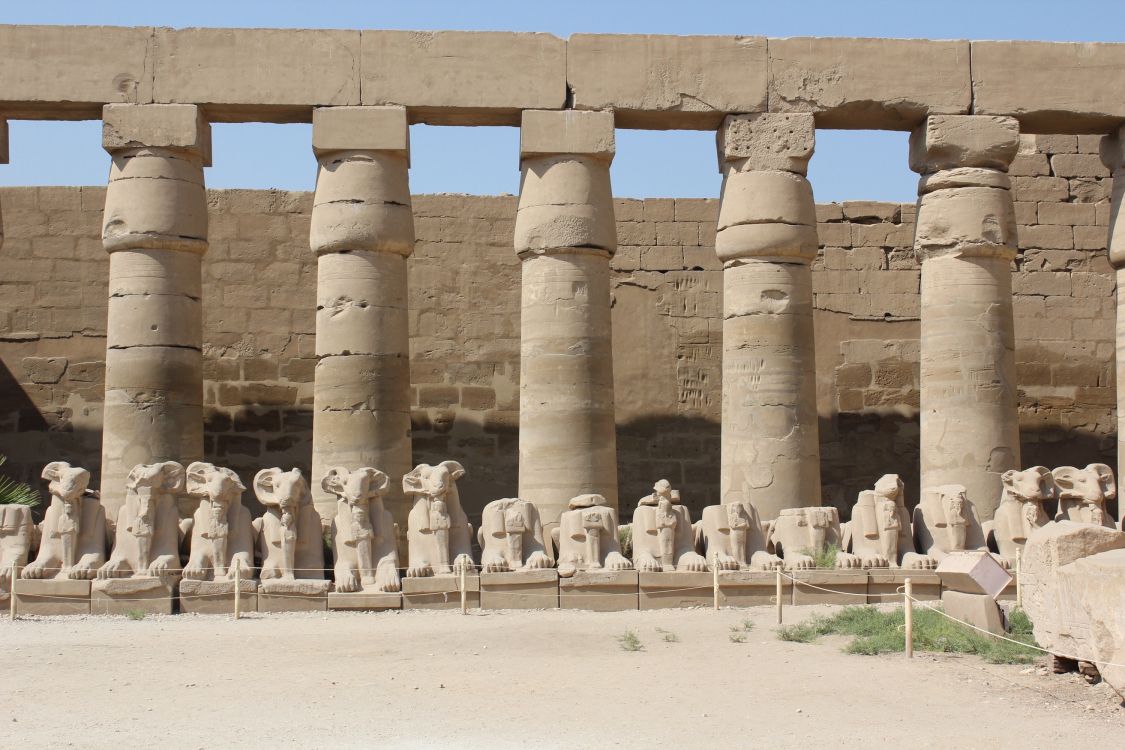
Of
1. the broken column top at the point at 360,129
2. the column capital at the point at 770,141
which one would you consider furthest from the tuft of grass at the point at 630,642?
the broken column top at the point at 360,129

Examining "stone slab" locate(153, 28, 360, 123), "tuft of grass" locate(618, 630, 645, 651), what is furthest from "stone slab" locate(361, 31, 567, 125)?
"tuft of grass" locate(618, 630, 645, 651)

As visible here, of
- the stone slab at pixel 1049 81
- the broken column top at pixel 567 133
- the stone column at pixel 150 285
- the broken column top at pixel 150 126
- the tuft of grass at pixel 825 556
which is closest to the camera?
the tuft of grass at pixel 825 556

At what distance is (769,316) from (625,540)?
9.75ft

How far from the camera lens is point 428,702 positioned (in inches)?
358

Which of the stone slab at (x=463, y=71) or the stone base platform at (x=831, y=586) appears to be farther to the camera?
the stone slab at (x=463, y=71)

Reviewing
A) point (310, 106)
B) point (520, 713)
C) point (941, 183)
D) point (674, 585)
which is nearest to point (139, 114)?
point (310, 106)

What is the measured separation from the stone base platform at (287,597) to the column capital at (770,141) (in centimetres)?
673

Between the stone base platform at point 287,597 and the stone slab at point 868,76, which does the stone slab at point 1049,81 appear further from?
the stone base platform at point 287,597

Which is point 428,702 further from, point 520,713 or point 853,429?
point 853,429

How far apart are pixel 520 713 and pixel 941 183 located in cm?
1005

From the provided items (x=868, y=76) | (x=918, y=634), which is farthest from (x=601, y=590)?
(x=868, y=76)

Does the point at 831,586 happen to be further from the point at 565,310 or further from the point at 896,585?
the point at 565,310

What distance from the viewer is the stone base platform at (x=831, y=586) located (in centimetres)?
1373

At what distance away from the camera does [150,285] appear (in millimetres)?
16297
